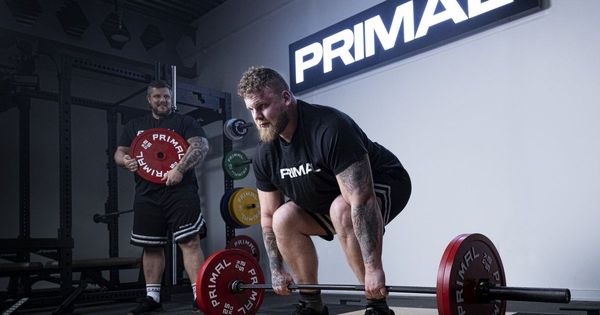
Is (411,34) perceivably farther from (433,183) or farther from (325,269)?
(325,269)

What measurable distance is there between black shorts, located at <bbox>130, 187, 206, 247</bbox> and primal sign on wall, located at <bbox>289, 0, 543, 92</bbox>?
1.40 m

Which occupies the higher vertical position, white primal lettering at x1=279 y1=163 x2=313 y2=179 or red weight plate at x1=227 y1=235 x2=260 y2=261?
white primal lettering at x1=279 y1=163 x2=313 y2=179

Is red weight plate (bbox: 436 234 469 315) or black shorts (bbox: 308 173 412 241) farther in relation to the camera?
black shorts (bbox: 308 173 412 241)

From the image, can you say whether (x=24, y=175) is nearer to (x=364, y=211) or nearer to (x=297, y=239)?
(x=297, y=239)

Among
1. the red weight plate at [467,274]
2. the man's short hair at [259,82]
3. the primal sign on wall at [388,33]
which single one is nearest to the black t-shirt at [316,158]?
the man's short hair at [259,82]

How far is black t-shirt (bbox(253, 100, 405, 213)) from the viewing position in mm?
A: 1583

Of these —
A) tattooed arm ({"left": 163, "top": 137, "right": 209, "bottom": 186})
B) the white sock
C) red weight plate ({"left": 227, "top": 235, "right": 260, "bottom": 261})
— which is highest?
tattooed arm ({"left": 163, "top": 137, "right": 209, "bottom": 186})

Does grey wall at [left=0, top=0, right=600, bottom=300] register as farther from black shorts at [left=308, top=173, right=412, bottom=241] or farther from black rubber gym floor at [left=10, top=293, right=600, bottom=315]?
black shorts at [left=308, top=173, right=412, bottom=241]

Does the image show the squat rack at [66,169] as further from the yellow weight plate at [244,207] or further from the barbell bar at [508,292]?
the barbell bar at [508,292]

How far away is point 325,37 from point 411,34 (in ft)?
2.42

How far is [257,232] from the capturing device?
14.4 feet

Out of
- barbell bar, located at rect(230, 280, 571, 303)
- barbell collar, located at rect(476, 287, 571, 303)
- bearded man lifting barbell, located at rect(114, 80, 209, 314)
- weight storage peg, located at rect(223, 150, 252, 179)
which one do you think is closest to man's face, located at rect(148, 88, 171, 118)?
bearded man lifting barbell, located at rect(114, 80, 209, 314)

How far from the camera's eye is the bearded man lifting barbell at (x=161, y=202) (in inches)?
109

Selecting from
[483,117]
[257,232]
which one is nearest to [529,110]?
[483,117]
